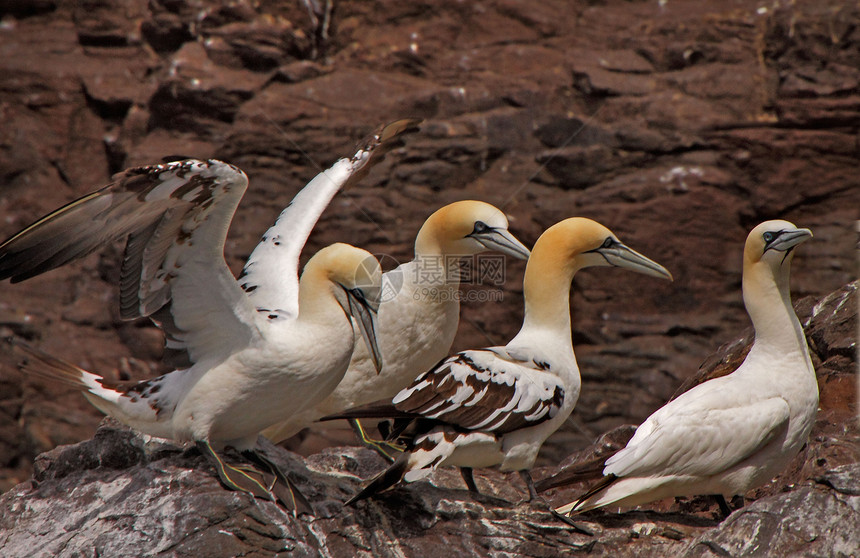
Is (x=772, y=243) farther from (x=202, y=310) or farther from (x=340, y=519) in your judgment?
(x=202, y=310)

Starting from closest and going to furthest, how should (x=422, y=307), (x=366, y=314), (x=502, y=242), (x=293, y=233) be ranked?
(x=366, y=314) → (x=502, y=242) → (x=422, y=307) → (x=293, y=233)

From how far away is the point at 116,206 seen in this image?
445cm

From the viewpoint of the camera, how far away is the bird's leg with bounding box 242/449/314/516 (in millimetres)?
4668

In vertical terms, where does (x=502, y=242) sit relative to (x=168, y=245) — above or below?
below

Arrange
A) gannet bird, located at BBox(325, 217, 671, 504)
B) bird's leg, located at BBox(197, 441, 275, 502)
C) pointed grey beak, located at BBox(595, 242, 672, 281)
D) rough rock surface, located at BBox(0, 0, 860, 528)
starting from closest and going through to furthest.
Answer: bird's leg, located at BBox(197, 441, 275, 502)
gannet bird, located at BBox(325, 217, 671, 504)
pointed grey beak, located at BBox(595, 242, 672, 281)
rough rock surface, located at BBox(0, 0, 860, 528)

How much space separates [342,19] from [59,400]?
5.45m

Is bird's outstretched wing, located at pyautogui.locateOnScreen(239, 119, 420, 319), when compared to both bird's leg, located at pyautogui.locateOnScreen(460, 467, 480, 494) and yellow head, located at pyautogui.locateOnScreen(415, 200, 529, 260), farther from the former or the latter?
bird's leg, located at pyautogui.locateOnScreen(460, 467, 480, 494)

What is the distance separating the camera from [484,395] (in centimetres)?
479

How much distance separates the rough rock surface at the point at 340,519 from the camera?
424cm

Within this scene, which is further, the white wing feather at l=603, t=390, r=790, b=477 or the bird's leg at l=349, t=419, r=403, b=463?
the bird's leg at l=349, t=419, r=403, b=463

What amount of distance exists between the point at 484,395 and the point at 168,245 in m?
1.64

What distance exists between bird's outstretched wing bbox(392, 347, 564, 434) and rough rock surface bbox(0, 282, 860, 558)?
459 mm

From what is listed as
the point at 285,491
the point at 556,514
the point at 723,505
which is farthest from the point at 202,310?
the point at 723,505

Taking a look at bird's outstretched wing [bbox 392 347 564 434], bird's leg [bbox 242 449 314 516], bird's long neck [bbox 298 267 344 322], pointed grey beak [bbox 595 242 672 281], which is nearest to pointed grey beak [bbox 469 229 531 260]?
pointed grey beak [bbox 595 242 672 281]
